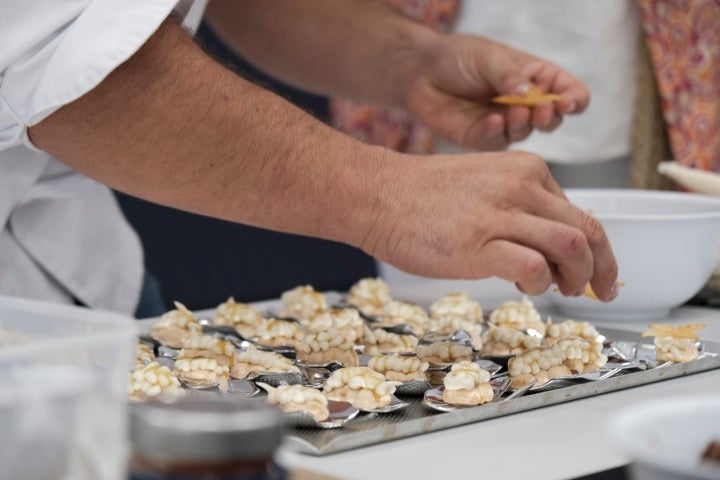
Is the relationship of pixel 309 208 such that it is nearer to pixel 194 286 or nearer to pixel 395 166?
pixel 395 166

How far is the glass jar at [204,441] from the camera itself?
555 mm

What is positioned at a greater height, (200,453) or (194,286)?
(200,453)

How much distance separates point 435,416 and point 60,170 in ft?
2.22

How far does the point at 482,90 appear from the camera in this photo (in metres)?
1.68

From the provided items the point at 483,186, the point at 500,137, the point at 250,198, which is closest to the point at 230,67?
the point at 250,198

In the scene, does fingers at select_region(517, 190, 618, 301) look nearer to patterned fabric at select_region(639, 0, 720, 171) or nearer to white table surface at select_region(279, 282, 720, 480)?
white table surface at select_region(279, 282, 720, 480)

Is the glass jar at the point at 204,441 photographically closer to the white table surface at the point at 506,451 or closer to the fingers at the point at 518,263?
the white table surface at the point at 506,451

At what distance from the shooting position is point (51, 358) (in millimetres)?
619

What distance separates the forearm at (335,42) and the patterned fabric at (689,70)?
1.81 feet

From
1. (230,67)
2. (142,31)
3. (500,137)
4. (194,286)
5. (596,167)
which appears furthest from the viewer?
(194,286)

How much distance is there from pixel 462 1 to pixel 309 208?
1.28m

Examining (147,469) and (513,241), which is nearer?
(147,469)

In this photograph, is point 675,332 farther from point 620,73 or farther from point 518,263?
point 620,73

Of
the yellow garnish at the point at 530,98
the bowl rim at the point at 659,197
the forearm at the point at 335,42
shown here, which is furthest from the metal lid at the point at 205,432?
the forearm at the point at 335,42
